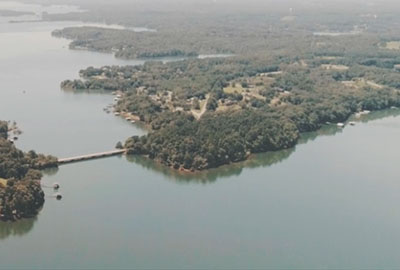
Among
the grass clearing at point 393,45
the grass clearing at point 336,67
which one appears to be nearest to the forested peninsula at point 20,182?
the grass clearing at point 336,67

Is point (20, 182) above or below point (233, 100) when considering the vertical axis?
below

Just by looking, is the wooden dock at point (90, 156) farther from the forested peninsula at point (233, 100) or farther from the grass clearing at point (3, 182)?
the grass clearing at point (3, 182)

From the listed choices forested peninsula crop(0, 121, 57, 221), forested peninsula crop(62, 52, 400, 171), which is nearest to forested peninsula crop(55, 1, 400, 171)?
forested peninsula crop(62, 52, 400, 171)

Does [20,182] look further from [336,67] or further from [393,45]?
[393,45]

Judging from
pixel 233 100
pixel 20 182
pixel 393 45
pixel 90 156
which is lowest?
pixel 90 156

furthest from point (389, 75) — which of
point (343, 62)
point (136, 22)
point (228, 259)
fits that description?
point (136, 22)

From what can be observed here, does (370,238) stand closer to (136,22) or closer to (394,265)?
(394,265)

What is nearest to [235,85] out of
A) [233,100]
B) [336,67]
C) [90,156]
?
[233,100]

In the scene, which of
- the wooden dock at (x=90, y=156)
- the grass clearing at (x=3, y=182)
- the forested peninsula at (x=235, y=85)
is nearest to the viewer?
the grass clearing at (x=3, y=182)
